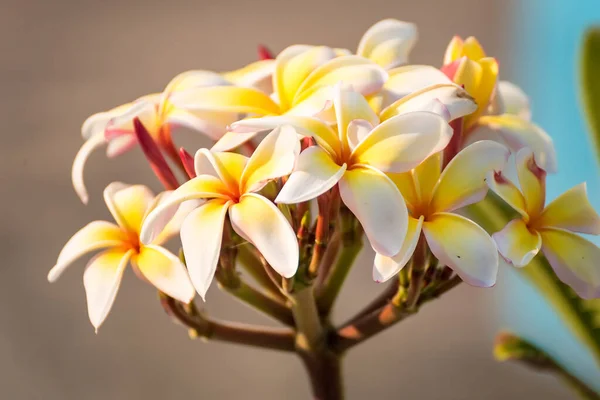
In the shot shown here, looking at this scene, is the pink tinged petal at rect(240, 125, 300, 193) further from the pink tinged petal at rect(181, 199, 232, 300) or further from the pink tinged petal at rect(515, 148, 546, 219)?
the pink tinged petal at rect(515, 148, 546, 219)

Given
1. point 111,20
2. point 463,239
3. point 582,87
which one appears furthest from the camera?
point 111,20

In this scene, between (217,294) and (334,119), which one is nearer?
(334,119)

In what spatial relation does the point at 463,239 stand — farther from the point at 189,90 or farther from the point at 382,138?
the point at 189,90

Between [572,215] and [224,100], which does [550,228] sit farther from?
[224,100]

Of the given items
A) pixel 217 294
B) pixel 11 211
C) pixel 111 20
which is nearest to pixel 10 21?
pixel 111 20

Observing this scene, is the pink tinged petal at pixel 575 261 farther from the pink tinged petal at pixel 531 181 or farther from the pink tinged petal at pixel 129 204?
the pink tinged petal at pixel 129 204

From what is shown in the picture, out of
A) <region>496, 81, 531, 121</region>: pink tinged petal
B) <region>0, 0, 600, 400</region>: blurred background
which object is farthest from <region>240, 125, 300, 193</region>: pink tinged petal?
<region>0, 0, 600, 400</region>: blurred background
